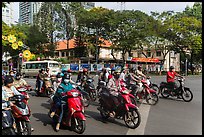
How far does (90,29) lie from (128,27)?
22.5ft

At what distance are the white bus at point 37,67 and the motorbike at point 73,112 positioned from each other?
20.5 metres

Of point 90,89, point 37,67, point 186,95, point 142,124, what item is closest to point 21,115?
point 142,124

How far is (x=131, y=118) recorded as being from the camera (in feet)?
20.3

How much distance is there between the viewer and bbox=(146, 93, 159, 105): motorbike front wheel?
9432 mm

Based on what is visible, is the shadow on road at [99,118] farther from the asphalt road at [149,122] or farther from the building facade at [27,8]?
the building facade at [27,8]

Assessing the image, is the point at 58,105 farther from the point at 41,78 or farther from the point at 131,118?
the point at 41,78

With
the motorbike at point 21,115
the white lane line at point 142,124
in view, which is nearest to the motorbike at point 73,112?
the motorbike at point 21,115

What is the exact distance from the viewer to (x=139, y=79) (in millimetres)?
9656

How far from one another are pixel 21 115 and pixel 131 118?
2636mm

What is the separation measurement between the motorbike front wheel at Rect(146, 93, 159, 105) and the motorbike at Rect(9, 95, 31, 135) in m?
5.47

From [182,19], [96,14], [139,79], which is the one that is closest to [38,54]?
[96,14]

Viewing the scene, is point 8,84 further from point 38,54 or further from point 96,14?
point 38,54

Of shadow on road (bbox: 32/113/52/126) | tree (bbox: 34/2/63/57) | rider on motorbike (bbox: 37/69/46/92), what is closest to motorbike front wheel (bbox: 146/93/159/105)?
shadow on road (bbox: 32/113/52/126)

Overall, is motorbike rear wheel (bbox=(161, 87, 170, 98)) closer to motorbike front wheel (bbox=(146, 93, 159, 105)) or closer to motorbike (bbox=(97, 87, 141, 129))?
motorbike front wheel (bbox=(146, 93, 159, 105))
